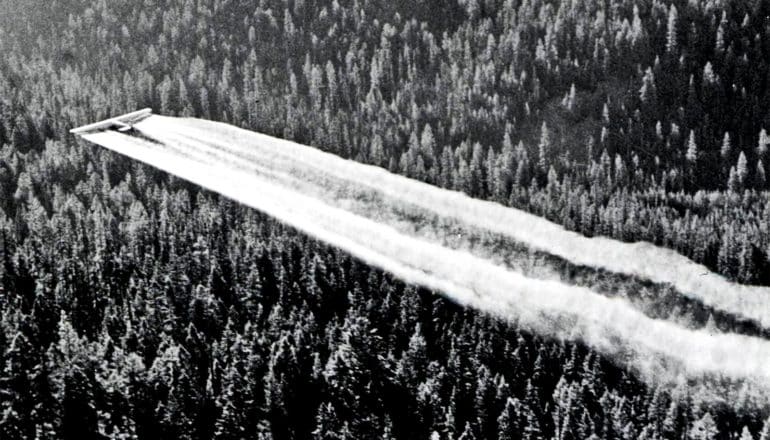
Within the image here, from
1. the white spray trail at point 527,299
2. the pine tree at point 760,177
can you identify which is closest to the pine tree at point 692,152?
the pine tree at point 760,177

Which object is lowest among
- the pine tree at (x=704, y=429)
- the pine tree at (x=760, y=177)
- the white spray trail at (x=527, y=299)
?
the pine tree at (x=760, y=177)

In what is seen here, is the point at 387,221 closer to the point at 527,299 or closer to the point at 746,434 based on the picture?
the point at 527,299

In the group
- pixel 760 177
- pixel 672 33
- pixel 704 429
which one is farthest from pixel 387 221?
pixel 672 33

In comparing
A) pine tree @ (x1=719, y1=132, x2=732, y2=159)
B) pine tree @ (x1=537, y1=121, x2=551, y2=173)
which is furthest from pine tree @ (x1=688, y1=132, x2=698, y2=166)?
pine tree @ (x1=537, y1=121, x2=551, y2=173)

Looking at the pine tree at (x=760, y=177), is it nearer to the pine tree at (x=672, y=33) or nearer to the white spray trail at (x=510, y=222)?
the white spray trail at (x=510, y=222)

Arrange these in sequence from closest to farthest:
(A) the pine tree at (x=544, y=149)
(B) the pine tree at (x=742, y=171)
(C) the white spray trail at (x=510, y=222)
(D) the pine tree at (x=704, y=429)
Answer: (D) the pine tree at (x=704, y=429), (C) the white spray trail at (x=510, y=222), (B) the pine tree at (x=742, y=171), (A) the pine tree at (x=544, y=149)

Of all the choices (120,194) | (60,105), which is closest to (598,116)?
(120,194)
